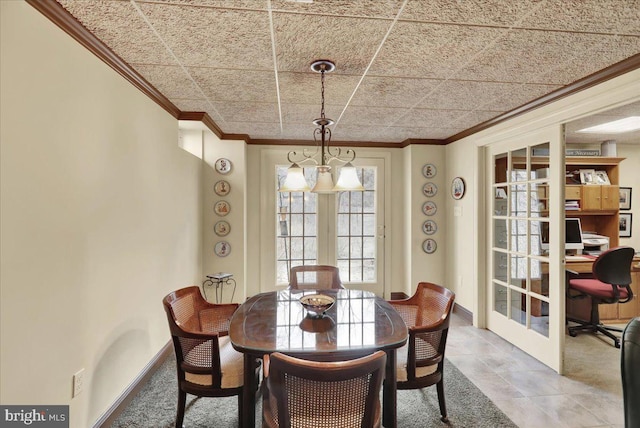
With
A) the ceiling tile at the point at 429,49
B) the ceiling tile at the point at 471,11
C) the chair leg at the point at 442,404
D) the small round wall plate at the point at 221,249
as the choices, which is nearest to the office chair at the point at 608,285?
the chair leg at the point at 442,404

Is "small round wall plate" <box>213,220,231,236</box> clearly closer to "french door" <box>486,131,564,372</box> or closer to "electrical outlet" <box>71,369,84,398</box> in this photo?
"electrical outlet" <box>71,369,84,398</box>

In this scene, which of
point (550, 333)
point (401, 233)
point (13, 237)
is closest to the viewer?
point (13, 237)

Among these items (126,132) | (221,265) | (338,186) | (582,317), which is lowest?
(582,317)

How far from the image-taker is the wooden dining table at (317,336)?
157 centimetres

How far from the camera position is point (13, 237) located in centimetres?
132

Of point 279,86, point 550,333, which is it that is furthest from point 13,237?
point 550,333

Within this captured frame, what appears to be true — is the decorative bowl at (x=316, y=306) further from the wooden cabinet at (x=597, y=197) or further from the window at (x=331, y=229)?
the wooden cabinet at (x=597, y=197)

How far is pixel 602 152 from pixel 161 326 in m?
5.63

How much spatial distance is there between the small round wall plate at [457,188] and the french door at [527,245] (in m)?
0.39

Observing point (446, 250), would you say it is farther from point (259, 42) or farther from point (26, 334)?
point (26, 334)

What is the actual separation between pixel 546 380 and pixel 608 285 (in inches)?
65.1

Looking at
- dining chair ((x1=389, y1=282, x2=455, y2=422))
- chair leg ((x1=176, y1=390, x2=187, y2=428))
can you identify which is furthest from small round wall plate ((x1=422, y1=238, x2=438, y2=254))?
chair leg ((x1=176, y1=390, x2=187, y2=428))

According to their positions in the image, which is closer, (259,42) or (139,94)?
(259,42)

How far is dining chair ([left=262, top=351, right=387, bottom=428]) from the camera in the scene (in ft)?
3.79
